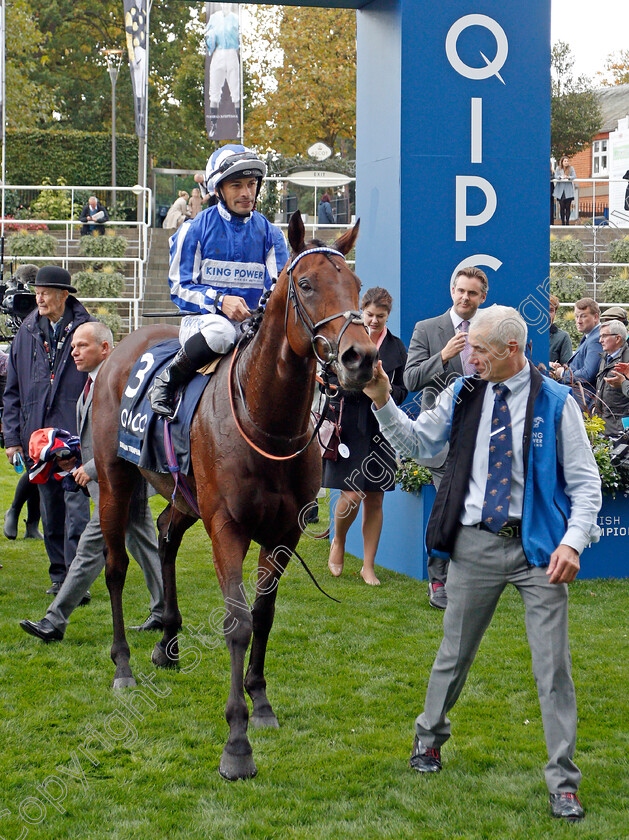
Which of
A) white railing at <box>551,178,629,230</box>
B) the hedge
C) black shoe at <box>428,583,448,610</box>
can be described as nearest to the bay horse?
black shoe at <box>428,583,448,610</box>

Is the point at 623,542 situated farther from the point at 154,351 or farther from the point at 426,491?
the point at 154,351

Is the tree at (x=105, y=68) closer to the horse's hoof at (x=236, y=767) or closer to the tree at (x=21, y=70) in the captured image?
the tree at (x=21, y=70)

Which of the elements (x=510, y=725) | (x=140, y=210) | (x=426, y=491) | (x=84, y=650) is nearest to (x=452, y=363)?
(x=426, y=491)

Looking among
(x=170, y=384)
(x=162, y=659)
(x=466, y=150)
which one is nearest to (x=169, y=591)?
(x=162, y=659)

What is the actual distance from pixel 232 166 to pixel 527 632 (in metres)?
2.42

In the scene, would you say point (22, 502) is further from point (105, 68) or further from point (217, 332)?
point (105, 68)

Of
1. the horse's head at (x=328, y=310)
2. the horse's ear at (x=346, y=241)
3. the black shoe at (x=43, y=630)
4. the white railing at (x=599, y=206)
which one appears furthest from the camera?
the white railing at (x=599, y=206)

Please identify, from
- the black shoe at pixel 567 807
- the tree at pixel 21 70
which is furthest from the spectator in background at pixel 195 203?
the black shoe at pixel 567 807

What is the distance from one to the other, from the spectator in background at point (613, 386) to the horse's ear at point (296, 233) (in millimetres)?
5209

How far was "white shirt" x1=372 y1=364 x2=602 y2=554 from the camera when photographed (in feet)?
10.8

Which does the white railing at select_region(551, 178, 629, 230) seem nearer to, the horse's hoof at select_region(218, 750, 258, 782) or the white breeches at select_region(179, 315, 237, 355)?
the white breeches at select_region(179, 315, 237, 355)

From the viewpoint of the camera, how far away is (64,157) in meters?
30.6

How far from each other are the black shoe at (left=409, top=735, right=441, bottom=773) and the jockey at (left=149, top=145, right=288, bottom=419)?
1829mm

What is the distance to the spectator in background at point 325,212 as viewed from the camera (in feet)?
72.5
